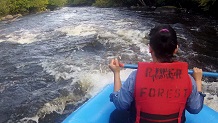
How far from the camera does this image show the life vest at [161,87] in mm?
1581

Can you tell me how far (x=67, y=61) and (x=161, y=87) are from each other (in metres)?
4.57

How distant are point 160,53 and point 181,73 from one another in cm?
18

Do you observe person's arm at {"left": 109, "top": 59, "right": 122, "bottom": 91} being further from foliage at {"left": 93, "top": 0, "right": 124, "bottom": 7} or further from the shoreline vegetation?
foliage at {"left": 93, "top": 0, "right": 124, "bottom": 7}

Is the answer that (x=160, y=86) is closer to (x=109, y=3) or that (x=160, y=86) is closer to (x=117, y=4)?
(x=117, y=4)

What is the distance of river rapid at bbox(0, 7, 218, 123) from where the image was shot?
4.00m

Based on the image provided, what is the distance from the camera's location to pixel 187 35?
8.31m

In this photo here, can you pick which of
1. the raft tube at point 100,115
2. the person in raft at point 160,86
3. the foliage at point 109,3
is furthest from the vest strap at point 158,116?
the foliage at point 109,3

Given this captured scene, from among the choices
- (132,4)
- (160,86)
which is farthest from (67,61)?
(132,4)

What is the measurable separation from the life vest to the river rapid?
224cm

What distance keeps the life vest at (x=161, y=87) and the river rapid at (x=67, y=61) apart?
2243mm

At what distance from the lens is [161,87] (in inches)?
62.2

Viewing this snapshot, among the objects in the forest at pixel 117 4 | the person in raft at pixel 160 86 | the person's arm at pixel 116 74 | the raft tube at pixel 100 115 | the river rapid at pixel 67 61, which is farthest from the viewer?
the forest at pixel 117 4

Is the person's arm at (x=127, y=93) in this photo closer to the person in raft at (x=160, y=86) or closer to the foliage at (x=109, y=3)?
the person in raft at (x=160, y=86)

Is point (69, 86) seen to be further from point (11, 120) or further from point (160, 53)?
point (160, 53)
